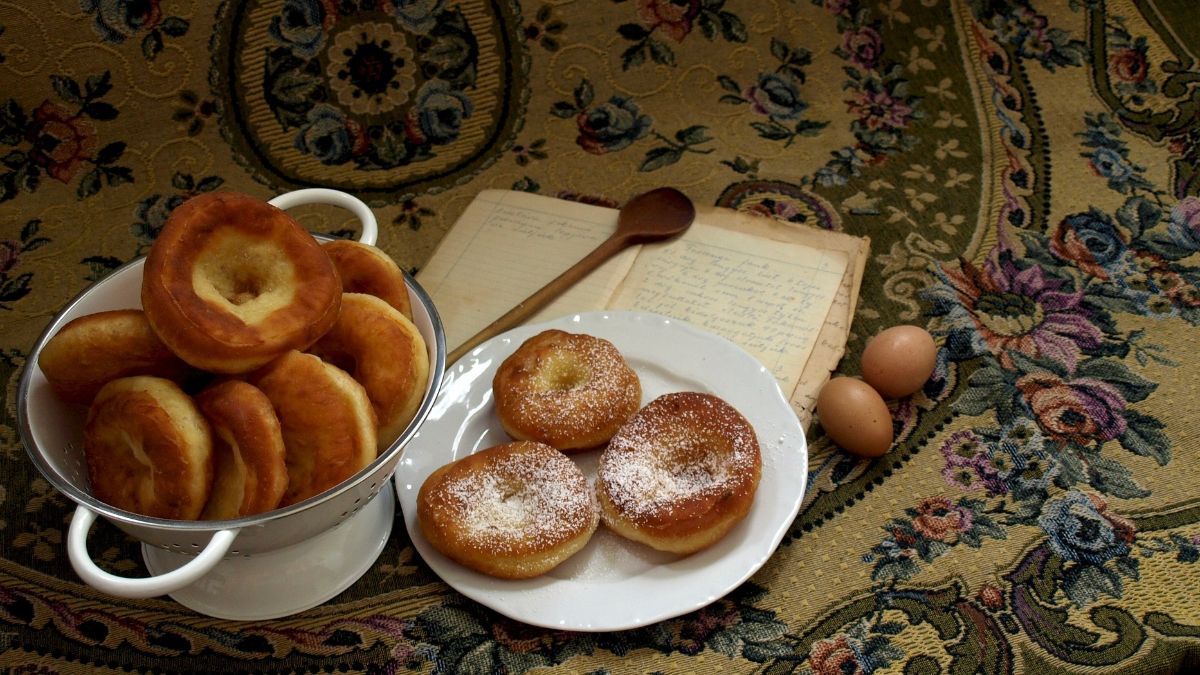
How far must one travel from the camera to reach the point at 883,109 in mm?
1359

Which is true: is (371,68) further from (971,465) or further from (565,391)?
(971,465)

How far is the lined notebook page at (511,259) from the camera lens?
1163 mm

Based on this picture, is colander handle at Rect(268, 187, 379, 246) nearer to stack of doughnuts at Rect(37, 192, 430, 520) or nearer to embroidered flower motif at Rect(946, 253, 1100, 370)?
stack of doughnuts at Rect(37, 192, 430, 520)

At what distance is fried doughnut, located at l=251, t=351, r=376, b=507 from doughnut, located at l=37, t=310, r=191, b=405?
0.09 metres

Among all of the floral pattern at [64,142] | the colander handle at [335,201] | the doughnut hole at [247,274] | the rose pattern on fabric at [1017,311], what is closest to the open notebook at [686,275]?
the rose pattern on fabric at [1017,311]

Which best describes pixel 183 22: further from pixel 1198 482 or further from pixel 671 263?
pixel 1198 482

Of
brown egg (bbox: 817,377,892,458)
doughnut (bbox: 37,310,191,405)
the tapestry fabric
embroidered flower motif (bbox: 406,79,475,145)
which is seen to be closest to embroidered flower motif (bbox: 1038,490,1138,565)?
the tapestry fabric

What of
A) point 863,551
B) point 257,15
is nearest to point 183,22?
point 257,15

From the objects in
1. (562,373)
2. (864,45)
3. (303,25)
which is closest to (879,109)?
(864,45)

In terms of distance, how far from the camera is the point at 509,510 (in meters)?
0.87

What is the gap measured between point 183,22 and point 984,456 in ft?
3.43

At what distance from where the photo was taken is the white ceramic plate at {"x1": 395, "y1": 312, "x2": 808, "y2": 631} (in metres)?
0.84

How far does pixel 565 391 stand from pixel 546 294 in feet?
0.69

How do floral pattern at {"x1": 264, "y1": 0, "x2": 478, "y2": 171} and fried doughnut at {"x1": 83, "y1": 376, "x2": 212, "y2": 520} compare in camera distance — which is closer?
fried doughnut at {"x1": 83, "y1": 376, "x2": 212, "y2": 520}
